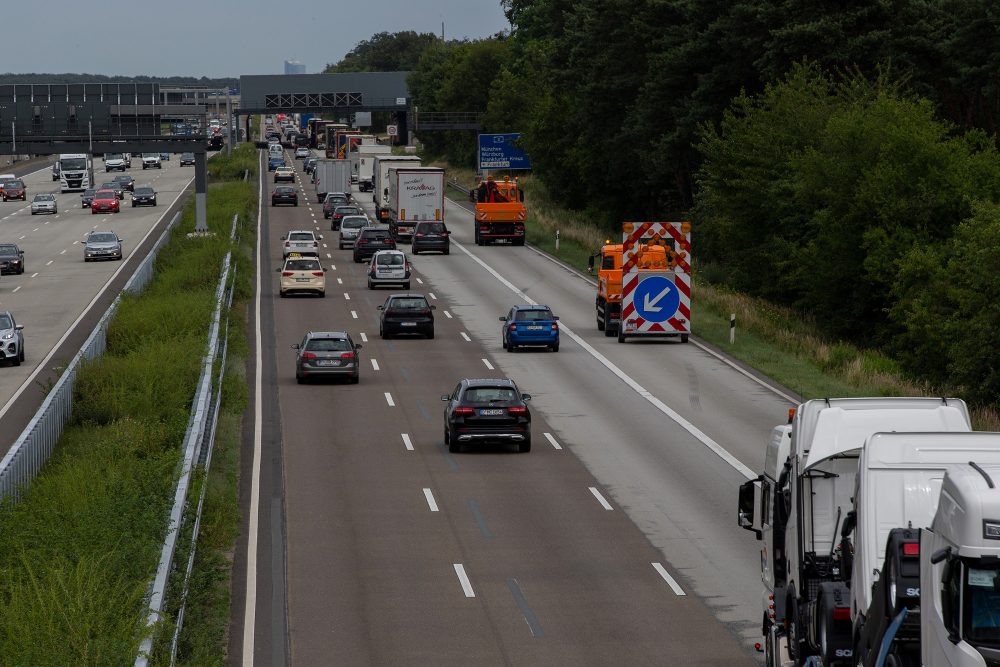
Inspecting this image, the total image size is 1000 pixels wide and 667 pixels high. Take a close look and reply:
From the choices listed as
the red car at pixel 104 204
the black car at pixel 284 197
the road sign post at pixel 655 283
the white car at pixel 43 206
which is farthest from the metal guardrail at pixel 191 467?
the black car at pixel 284 197

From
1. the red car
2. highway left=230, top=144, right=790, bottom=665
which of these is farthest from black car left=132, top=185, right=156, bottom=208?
highway left=230, top=144, right=790, bottom=665

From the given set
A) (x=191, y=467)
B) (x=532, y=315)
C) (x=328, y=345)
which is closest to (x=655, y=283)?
(x=532, y=315)

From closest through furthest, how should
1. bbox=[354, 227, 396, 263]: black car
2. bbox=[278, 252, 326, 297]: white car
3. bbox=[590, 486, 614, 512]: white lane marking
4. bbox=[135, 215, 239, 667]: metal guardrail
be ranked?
bbox=[135, 215, 239, 667]: metal guardrail, bbox=[590, 486, 614, 512]: white lane marking, bbox=[278, 252, 326, 297]: white car, bbox=[354, 227, 396, 263]: black car

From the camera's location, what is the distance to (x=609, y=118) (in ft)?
302

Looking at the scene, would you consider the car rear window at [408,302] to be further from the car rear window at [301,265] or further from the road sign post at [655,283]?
the car rear window at [301,265]

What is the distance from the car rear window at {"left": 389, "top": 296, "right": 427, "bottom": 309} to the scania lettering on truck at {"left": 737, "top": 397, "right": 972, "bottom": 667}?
3461cm

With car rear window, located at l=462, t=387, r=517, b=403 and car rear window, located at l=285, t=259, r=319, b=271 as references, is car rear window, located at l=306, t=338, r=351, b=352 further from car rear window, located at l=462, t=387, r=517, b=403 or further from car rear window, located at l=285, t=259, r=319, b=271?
car rear window, located at l=285, t=259, r=319, b=271

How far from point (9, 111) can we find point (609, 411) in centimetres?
5492

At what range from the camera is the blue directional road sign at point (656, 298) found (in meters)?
47.5

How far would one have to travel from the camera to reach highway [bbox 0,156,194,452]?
132 feet

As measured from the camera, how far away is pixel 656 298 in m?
48.0

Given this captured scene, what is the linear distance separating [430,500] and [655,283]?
71.1 ft

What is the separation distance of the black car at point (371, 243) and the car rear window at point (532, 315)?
86.9 feet

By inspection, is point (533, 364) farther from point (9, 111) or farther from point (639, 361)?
point (9, 111)
